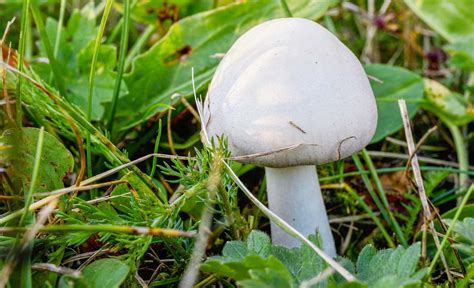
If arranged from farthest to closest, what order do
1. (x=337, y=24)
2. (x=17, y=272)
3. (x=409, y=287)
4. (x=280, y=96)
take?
(x=337, y=24) < (x=280, y=96) < (x=17, y=272) < (x=409, y=287)

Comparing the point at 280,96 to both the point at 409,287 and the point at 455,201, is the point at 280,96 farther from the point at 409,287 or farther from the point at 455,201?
the point at 455,201

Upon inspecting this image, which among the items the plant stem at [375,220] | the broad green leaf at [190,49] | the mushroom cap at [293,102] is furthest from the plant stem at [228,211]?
the broad green leaf at [190,49]

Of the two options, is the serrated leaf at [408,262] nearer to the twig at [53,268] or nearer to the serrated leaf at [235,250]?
the serrated leaf at [235,250]

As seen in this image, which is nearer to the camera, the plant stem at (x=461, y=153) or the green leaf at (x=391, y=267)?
the green leaf at (x=391, y=267)

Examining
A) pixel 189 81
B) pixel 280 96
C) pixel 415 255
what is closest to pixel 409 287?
pixel 415 255

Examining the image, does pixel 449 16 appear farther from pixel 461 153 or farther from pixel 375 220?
pixel 375 220

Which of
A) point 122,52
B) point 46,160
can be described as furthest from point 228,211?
point 122,52
